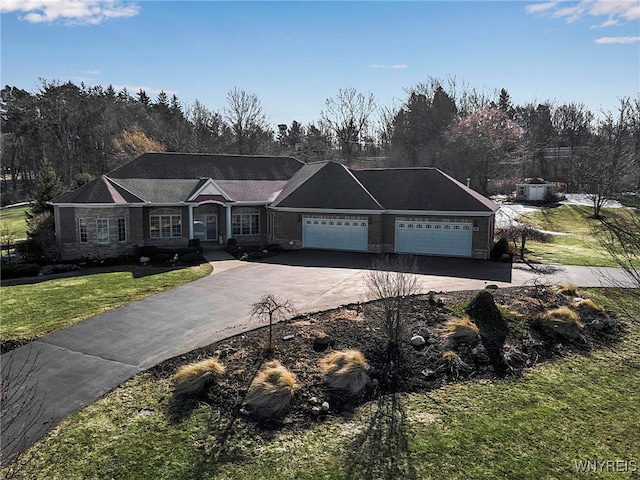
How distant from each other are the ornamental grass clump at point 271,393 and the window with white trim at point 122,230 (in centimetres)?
1903

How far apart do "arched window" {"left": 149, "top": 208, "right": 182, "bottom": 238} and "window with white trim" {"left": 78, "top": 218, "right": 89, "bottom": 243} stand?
3.58 metres

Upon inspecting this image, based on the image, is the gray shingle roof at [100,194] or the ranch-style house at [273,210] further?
the gray shingle roof at [100,194]

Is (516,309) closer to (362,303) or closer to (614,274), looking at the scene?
(362,303)

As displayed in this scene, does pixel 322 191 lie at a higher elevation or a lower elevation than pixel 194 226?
higher

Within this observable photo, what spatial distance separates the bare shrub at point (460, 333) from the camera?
11773mm

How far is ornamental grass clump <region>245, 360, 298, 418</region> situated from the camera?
8.67 m

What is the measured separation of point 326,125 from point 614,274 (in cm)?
5002

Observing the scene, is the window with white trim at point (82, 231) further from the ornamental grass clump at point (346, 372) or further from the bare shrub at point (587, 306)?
the bare shrub at point (587, 306)

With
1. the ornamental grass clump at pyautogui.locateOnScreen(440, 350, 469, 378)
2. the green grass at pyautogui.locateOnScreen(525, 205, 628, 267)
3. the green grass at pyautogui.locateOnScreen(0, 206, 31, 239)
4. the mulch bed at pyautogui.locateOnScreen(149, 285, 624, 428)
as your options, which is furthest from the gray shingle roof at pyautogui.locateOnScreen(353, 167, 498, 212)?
the green grass at pyautogui.locateOnScreen(0, 206, 31, 239)

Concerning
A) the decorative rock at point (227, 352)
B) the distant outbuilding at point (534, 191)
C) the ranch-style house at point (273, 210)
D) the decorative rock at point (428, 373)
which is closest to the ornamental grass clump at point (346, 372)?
the decorative rock at point (428, 373)

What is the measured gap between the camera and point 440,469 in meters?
7.17

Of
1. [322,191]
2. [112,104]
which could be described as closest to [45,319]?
[322,191]

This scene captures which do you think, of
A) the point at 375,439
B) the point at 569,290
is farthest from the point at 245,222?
the point at 375,439

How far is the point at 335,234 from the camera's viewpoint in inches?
1032
